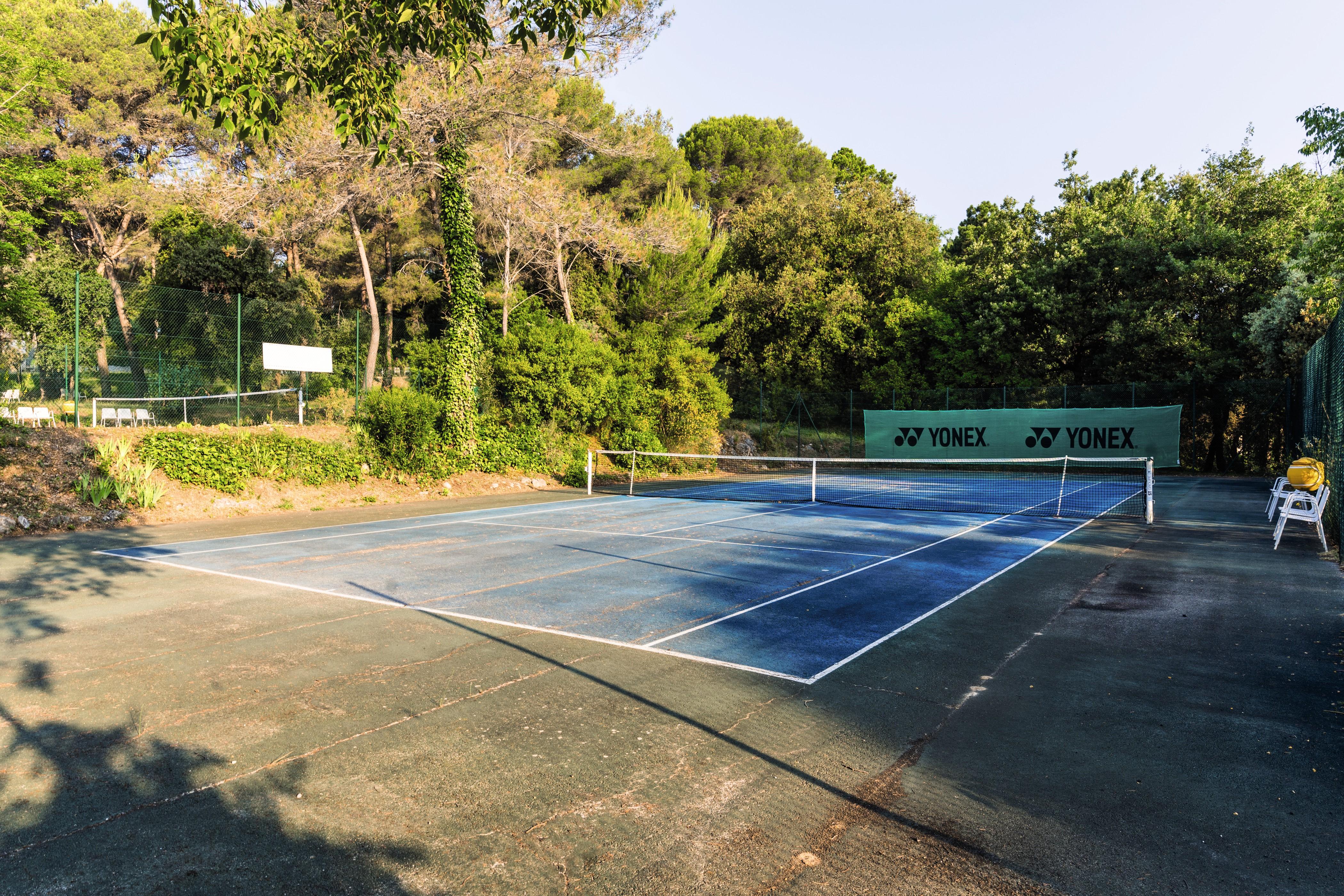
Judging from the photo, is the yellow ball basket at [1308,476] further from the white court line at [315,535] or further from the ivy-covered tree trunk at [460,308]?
the ivy-covered tree trunk at [460,308]

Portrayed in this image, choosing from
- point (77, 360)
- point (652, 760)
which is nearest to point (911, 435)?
point (77, 360)

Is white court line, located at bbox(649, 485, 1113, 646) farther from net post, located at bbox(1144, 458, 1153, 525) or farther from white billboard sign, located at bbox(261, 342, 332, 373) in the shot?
white billboard sign, located at bbox(261, 342, 332, 373)

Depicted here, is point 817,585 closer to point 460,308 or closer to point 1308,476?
point 1308,476

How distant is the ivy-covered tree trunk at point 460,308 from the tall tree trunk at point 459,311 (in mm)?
12

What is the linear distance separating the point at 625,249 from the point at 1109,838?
23.5m

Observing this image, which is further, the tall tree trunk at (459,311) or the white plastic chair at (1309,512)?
the tall tree trunk at (459,311)

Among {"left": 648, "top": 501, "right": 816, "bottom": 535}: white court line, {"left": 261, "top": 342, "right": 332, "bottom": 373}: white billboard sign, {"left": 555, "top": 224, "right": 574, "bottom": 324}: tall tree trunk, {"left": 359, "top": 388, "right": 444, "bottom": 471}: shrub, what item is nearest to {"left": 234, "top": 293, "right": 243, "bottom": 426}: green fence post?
{"left": 261, "top": 342, "right": 332, "bottom": 373}: white billboard sign

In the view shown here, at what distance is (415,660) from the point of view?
5348mm

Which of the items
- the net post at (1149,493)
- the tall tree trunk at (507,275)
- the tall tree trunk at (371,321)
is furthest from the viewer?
the tall tree trunk at (507,275)

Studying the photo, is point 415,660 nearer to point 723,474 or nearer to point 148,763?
point 148,763

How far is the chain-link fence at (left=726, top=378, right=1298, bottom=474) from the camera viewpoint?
24.9 m

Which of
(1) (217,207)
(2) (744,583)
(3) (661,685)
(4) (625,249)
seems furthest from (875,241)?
(3) (661,685)

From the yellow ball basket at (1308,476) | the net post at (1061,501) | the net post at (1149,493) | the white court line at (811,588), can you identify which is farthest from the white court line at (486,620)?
the net post at (1061,501)

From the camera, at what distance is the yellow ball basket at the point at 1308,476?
11.1 meters
